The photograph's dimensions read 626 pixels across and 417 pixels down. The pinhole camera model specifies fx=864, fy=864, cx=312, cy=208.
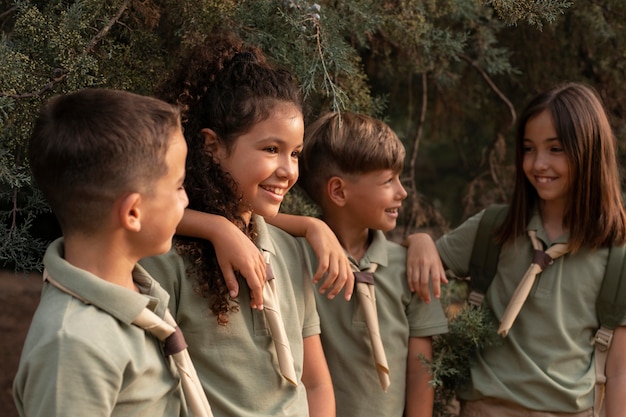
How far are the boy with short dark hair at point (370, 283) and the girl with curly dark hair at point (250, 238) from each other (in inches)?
9.5

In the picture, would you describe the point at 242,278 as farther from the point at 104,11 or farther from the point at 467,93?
the point at 467,93

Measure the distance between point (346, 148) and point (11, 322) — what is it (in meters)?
2.07

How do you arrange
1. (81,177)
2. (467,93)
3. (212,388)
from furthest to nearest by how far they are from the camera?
(467,93)
(212,388)
(81,177)

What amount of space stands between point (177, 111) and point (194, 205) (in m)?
0.43

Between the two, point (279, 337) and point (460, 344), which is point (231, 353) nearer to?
point (279, 337)

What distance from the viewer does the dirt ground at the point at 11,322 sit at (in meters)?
A: 4.07

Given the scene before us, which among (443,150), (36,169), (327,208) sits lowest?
(443,150)

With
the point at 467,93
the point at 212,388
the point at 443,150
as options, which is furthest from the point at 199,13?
the point at 443,150

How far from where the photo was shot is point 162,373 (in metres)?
2.08

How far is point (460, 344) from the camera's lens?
3166 millimetres

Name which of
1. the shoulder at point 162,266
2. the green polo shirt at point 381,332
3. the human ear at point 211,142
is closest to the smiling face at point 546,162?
the green polo shirt at point 381,332

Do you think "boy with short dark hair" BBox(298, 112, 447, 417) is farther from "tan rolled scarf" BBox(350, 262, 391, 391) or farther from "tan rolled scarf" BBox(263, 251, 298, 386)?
"tan rolled scarf" BBox(263, 251, 298, 386)

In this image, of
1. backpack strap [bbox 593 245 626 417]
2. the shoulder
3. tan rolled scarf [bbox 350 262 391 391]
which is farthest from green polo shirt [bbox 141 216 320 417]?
backpack strap [bbox 593 245 626 417]

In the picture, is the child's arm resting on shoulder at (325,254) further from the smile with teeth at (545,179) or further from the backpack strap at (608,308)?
the backpack strap at (608,308)
